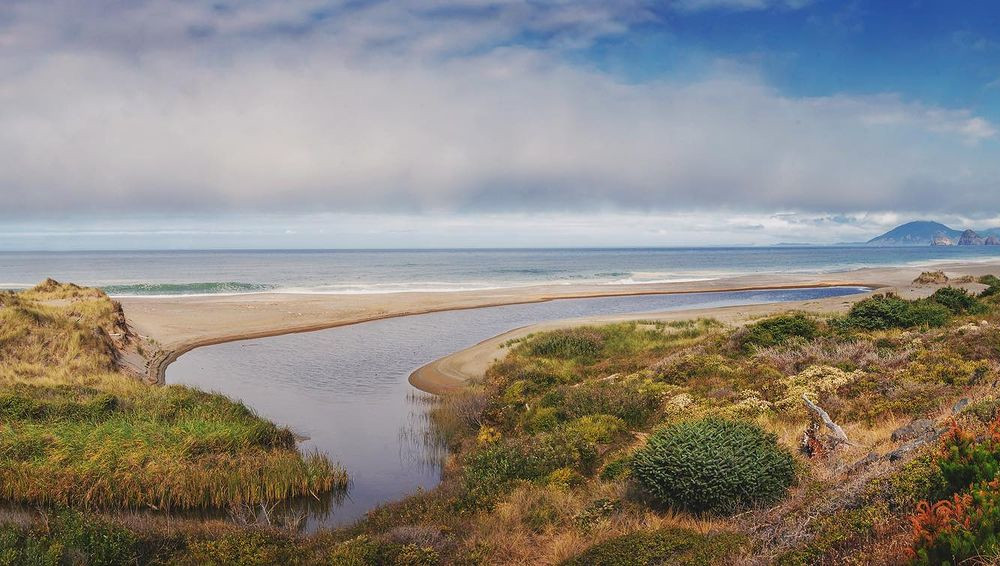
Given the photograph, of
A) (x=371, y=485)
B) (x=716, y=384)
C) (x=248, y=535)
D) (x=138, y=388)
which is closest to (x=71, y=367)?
(x=138, y=388)

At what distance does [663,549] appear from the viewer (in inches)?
310

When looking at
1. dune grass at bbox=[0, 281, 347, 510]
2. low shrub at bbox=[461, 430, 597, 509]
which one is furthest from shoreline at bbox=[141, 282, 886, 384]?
low shrub at bbox=[461, 430, 597, 509]

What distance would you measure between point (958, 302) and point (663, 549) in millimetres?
25730

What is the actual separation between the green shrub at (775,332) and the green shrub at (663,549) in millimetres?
14805

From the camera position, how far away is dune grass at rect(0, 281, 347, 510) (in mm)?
14047

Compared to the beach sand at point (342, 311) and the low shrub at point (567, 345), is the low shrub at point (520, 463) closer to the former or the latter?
the beach sand at point (342, 311)

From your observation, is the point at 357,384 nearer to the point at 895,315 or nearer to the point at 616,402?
the point at 616,402

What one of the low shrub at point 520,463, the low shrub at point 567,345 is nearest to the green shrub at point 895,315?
the low shrub at point 567,345

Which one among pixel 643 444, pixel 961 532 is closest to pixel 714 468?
pixel 643 444

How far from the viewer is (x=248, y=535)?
32.3 feet

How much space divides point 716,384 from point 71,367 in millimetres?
22670

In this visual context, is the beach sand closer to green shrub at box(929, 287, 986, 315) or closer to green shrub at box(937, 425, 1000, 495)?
green shrub at box(929, 287, 986, 315)

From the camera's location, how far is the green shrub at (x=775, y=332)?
22141 millimetres

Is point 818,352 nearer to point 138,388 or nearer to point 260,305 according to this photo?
point 138,388
